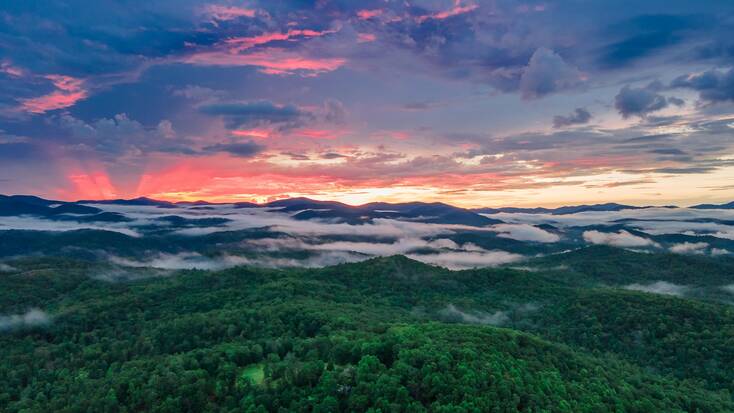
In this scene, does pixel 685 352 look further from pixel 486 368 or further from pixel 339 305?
pixel 339 305

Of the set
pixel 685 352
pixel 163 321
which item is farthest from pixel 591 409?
pixel 163 321

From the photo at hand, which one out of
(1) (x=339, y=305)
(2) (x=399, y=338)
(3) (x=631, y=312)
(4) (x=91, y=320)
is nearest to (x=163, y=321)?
(4) (x=91, y=320)

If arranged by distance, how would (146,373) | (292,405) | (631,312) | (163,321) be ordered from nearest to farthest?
1. (292,405)
2. (146,373)
3. (163,321)
4. (631,312)

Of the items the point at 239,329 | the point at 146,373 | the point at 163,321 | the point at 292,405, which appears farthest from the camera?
the point at 163,321

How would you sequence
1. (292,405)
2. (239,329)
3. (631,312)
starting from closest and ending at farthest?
(292,405) → (239,329) → (631,312)

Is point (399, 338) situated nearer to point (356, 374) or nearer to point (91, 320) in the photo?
point (356, 374)

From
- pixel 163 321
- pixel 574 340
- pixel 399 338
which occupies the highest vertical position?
pixel 399 338

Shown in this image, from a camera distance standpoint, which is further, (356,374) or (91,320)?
(91,320)

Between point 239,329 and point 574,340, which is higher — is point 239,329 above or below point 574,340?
above

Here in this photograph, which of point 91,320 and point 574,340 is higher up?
point 91,320
